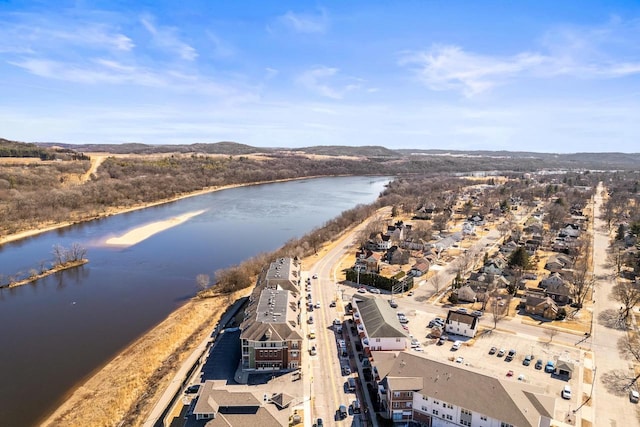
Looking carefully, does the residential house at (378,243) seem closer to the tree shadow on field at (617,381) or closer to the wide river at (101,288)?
Result: the wide river at (101,288)

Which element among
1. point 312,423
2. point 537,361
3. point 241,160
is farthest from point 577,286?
point 241,160

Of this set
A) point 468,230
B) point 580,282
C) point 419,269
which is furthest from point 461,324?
point 468,230

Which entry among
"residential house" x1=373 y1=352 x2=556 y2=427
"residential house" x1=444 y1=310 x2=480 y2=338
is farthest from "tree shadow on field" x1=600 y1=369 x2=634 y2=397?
"residential house" x1=444 y1=310 x2=480 y2=338

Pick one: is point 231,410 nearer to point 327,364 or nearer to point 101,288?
point 327,364

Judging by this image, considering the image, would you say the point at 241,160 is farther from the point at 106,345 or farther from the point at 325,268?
the point at 106,345

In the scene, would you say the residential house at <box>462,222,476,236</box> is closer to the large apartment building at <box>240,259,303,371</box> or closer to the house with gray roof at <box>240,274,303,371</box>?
the large apartment building at <box>240,259,303,371</box>

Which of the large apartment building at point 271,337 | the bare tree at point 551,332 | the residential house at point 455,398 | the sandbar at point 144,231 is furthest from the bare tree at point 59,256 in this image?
the bare tree at point 551,332

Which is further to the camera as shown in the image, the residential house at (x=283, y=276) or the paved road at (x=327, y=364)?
the residential house at (x=283, y=276)
